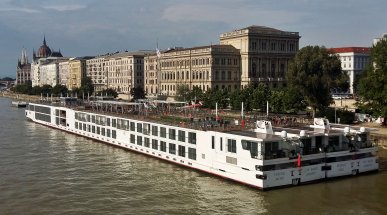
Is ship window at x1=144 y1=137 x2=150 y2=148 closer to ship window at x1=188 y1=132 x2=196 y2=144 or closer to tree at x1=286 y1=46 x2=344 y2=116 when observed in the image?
ship window at x1=188 y1=132 x2=196 y2=144

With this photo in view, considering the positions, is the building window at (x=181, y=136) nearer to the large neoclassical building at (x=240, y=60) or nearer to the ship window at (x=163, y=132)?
the ship window at (x=163, y=132)

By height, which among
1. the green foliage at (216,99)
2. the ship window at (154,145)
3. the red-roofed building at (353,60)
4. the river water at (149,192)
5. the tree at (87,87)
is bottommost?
the river water at (149,192)

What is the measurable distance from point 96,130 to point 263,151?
3351cm

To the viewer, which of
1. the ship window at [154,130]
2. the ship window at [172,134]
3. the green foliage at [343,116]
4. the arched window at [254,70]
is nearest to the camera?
the ship window at [172,134]

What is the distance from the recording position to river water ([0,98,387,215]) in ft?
101

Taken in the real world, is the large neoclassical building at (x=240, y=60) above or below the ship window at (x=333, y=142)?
above

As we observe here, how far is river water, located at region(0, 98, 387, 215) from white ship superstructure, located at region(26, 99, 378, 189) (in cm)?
86

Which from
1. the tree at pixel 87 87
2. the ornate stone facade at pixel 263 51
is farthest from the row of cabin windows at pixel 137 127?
the tree at pixel 87 87

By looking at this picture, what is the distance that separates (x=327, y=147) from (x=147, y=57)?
387 ft

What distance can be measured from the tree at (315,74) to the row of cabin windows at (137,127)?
2963 cm

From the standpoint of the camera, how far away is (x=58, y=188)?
35.9m

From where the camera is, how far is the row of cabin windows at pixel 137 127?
145 feet

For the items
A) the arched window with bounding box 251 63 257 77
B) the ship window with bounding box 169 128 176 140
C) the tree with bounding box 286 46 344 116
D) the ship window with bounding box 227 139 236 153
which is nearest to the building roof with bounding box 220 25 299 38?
the arched window with bounding box 251 63 257 77

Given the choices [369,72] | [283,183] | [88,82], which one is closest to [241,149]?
[283,183]
